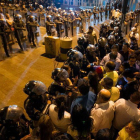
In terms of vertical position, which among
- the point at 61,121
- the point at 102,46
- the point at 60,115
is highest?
the point at 102,46

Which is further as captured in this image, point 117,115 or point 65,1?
point 65,1

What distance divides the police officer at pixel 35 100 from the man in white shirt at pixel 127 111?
1.37 metres

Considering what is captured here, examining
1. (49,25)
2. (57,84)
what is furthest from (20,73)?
(49,25)

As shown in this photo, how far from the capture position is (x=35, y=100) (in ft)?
9.12

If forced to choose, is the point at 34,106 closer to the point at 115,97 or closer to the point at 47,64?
the point at 115,97

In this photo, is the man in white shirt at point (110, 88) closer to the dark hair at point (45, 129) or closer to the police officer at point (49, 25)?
the dark hair at point (45, 129)

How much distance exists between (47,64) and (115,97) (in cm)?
456

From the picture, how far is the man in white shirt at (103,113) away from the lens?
2432 millimetres

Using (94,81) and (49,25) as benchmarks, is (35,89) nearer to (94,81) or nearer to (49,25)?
(94,81)

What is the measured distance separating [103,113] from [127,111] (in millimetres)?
386

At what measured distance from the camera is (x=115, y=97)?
9.98 feet

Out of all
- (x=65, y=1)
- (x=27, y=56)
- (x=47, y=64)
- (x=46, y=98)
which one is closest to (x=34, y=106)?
(x=46, y=98)

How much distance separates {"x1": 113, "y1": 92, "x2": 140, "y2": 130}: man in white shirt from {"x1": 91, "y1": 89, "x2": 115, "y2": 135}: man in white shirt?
0.10 meters

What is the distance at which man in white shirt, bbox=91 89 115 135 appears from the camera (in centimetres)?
243
